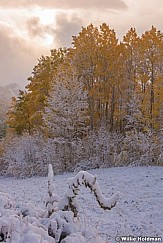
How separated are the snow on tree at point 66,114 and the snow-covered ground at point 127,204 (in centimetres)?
635

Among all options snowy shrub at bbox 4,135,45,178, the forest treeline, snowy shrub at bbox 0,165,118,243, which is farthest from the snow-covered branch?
snowy shrub at bbox 4,135,45,178

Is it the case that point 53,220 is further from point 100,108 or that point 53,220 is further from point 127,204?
point 100,108

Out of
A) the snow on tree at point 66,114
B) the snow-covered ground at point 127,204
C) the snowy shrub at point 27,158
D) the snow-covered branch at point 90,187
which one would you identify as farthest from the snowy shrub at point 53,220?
the snowy shrub at point 27,158

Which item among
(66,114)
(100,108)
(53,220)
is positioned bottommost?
(53,220)

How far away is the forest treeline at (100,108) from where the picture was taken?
23938 millimetres

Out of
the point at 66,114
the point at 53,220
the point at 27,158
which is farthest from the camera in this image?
the point at 27,158

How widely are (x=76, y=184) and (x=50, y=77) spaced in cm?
2670

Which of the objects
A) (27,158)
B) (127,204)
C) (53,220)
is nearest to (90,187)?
(53,220)

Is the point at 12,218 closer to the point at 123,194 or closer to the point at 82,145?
the point at 123,194

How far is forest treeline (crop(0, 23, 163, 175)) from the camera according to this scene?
23938 mm

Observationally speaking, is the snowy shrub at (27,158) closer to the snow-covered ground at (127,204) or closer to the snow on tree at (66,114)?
the snow on tree at (66,114)

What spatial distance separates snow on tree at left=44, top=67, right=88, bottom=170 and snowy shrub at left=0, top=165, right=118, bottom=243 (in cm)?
2002

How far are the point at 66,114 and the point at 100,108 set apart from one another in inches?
204

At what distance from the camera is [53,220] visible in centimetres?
356
